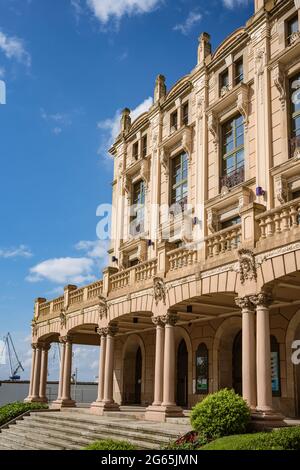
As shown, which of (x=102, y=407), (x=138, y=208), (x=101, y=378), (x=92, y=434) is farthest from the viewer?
(x=138, y=208)

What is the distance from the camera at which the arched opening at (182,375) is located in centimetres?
2764

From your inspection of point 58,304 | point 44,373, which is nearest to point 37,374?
point 44,373

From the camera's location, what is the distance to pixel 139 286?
2366cm

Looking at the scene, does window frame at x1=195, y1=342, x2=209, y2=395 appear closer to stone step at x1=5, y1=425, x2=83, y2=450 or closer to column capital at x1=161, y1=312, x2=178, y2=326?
column capital at x1=161, y1=312, x2=178, y2=326

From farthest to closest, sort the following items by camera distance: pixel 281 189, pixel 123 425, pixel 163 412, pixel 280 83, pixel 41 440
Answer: pixel 280 83 < pixel 281 189 < pixel 41 440 < pixel 163 412 < pixel 123 425

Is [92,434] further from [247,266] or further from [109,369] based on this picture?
[247,266]

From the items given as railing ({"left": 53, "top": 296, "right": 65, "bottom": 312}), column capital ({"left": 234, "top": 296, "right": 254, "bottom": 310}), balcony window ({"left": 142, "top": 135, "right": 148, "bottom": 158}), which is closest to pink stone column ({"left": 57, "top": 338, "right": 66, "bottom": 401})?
railing ({"left": 53, "top": 296, "right": 65, "bottom": 312})

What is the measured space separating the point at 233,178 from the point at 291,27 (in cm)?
712

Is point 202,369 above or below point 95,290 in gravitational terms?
below

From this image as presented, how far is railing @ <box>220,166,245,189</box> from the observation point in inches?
983

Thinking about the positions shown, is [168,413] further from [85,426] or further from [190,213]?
[190,213]

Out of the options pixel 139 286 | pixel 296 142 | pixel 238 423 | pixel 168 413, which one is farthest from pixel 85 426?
pixel 296 142

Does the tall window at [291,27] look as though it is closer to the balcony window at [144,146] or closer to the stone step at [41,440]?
the balcony window at [144,146]

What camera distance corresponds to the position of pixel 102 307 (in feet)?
87.7
